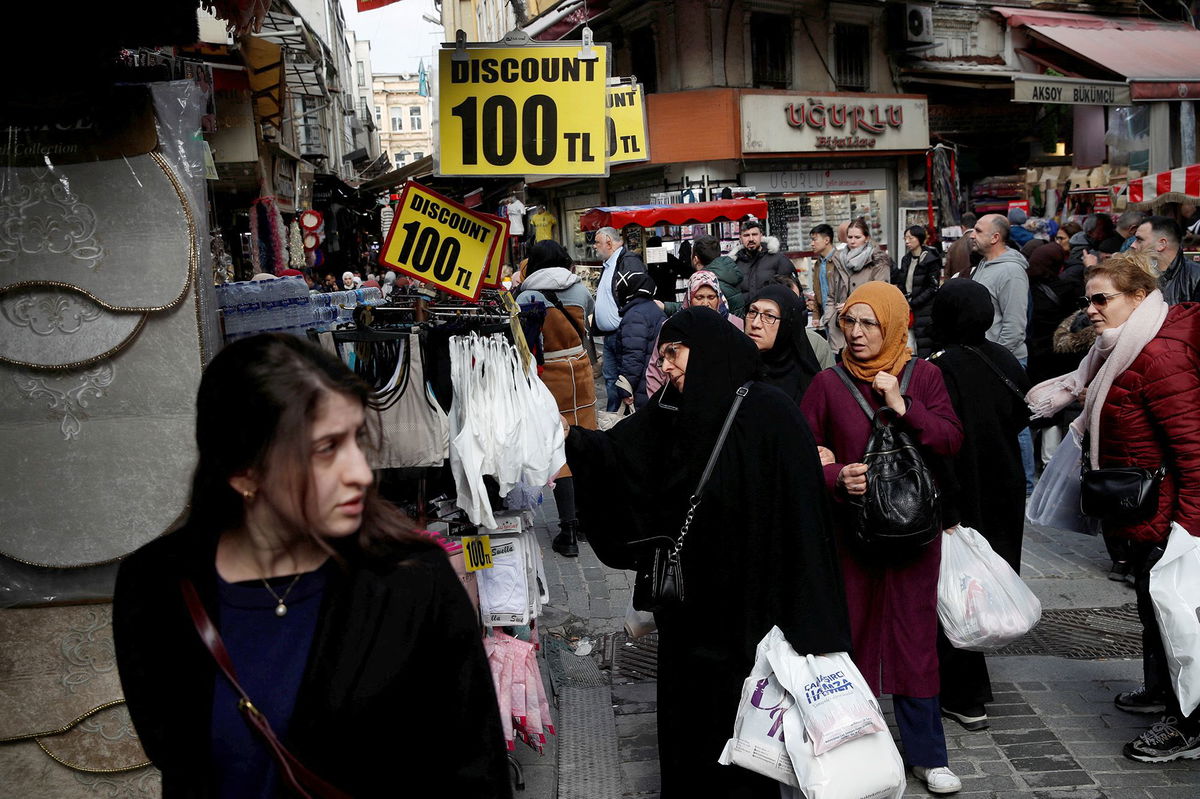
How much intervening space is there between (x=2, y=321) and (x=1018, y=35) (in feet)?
75.2

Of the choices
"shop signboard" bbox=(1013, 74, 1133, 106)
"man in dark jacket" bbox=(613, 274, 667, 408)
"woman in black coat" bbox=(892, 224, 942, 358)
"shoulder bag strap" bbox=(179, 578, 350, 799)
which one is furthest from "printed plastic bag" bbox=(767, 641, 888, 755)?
"shop signboard" bbox=(1013, 74, 1133, 106)

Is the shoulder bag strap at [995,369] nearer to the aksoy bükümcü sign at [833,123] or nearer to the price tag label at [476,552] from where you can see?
the price tag label at [476,552]

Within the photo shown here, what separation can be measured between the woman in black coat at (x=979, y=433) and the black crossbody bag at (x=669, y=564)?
1689 mm

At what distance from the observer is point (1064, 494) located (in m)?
4.95

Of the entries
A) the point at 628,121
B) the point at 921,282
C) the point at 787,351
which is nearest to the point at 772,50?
the point at 921,282

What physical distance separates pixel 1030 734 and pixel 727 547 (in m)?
2.17

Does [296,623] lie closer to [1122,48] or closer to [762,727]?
[762,727]

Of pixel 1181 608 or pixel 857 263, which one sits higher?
pixel 857 263

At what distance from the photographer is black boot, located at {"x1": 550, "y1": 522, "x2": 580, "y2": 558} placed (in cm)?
767

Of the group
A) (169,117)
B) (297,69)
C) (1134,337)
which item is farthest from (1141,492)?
(297,69)

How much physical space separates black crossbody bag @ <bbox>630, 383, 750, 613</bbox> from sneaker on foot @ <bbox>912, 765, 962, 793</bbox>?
1.49 m

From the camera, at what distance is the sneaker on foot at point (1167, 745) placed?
434cm

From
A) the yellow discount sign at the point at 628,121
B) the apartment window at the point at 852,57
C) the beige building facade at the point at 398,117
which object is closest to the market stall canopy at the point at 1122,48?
the apartment window at the point at 852,57

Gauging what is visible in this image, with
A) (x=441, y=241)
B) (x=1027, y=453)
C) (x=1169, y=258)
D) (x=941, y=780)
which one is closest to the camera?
(x=941, y=780)
